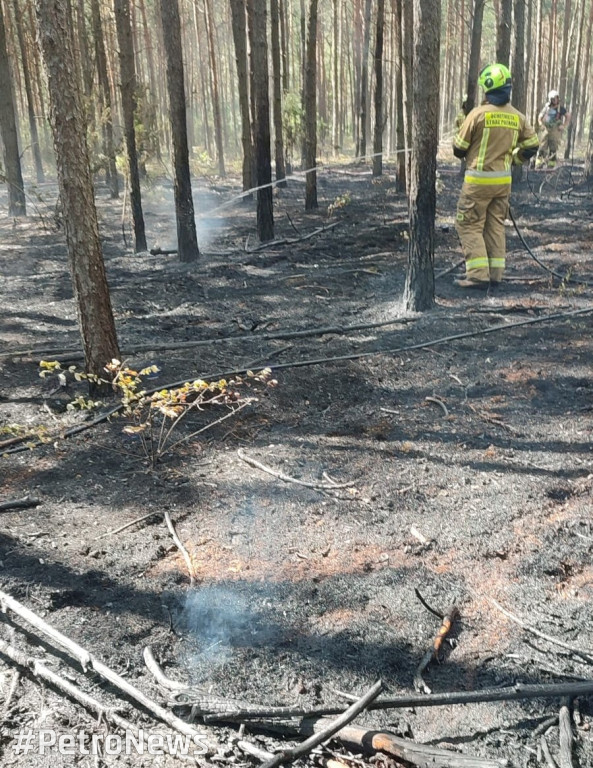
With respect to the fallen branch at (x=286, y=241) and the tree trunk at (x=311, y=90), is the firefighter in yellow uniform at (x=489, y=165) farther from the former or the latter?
the tree trunk at (x=311, y=90)

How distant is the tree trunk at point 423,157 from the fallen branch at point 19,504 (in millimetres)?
4664

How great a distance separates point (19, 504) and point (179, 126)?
7.23 m

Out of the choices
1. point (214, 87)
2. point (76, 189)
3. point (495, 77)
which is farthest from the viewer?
point (214, 87)

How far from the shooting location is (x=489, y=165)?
758cm

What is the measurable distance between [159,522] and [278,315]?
442 cm

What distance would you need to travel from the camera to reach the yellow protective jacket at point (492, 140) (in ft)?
24.2

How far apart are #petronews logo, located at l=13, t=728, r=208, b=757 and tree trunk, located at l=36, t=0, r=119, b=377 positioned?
322 cm

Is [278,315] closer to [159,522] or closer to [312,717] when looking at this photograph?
[159,522]

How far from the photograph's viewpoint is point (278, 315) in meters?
7.87

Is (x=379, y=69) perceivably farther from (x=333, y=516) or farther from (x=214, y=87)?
(x=333, y=516)

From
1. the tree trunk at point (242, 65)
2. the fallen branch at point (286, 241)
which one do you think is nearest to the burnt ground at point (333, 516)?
the fallen branch at point (286, 241)

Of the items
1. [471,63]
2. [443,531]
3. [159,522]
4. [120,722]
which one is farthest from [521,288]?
[471,63]

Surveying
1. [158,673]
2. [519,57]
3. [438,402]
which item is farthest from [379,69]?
[158,673]

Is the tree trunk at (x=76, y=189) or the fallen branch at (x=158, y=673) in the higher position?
the tree trunk at (x=76, y=189)
